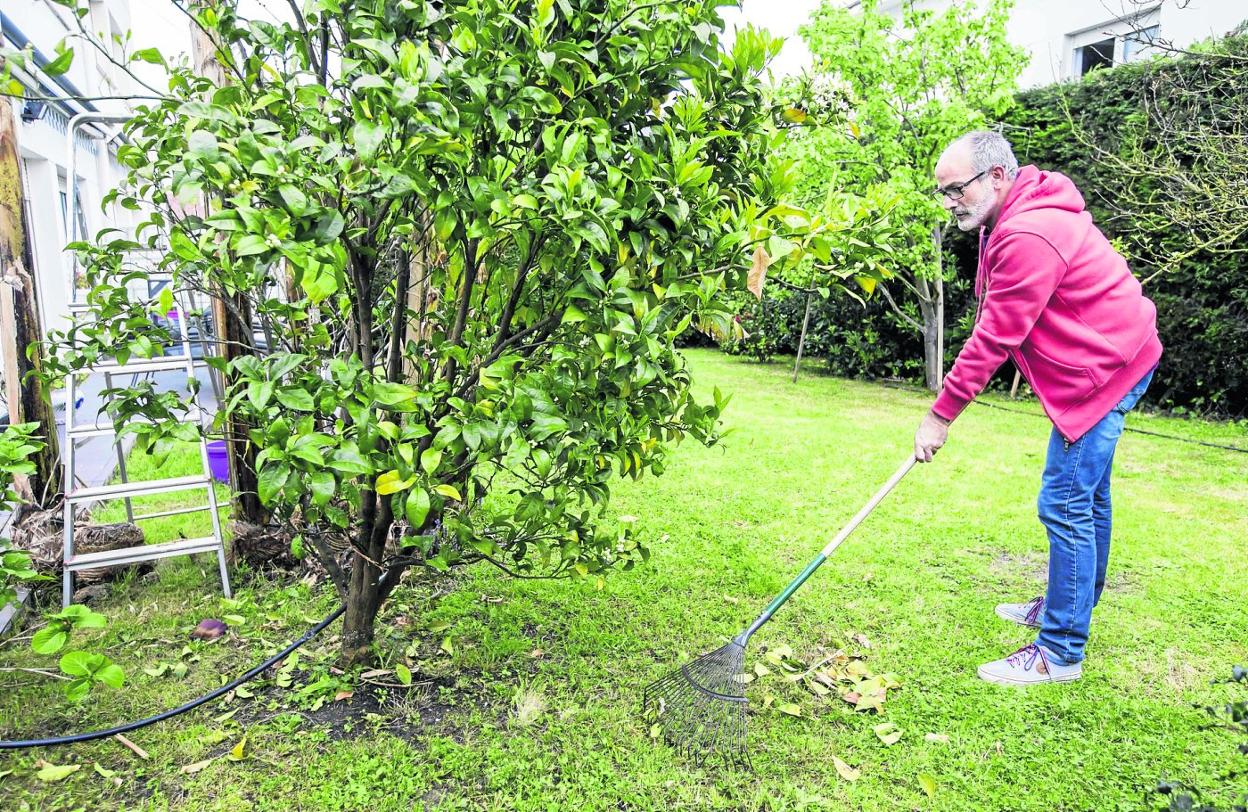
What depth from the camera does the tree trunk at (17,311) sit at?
390 cm

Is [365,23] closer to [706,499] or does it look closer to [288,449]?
[288,449]

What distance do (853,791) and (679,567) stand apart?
1.76 metres

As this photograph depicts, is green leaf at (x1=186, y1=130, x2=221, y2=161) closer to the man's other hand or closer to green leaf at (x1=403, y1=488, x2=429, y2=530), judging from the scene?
green leaf at (x1=403, y1=488, x2=429, y2=530)

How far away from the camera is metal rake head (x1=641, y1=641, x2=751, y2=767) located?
255 centimetres

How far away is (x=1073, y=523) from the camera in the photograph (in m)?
2.87

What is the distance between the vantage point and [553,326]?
2.54 meters

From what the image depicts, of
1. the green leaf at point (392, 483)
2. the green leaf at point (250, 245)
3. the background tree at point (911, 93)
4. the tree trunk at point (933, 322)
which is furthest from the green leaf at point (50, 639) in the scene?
the tree trunk at point (933, 322)

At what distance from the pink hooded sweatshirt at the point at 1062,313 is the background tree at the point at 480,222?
98 cm

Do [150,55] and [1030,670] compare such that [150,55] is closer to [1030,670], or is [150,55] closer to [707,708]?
[707,708]

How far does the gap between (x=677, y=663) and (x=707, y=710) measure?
0.47 m

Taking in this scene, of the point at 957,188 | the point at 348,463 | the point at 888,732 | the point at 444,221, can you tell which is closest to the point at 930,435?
the point at 957,188

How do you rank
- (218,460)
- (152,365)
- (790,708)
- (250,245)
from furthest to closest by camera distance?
(218,460) → (152,365) → (790,708) → (250,245)

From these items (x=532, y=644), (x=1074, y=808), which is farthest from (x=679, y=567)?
(x=1074, y=808)

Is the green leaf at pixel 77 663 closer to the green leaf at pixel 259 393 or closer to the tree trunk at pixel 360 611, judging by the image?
the green leaf at pixel 259 393
